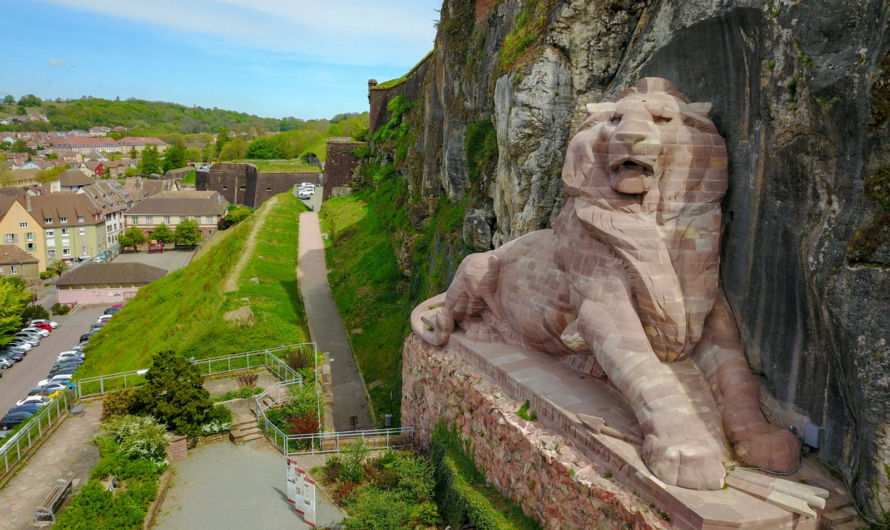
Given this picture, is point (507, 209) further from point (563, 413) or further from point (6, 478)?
point (6, 478)

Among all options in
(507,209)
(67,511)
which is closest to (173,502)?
(67,511)

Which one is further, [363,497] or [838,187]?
[363,497]

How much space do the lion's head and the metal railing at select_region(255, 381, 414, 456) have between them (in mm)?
7926

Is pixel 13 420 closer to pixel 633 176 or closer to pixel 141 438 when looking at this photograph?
pixel 141 438

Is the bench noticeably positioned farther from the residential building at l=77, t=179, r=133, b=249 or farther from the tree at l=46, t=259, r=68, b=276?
the residential building at l=77, t=179, r=133, b=249

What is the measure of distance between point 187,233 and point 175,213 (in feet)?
15.5

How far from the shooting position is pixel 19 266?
5700cm

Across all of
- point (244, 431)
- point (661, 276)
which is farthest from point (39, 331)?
point (661, 276)

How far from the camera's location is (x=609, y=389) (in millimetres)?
9695

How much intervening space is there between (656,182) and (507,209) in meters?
8.12

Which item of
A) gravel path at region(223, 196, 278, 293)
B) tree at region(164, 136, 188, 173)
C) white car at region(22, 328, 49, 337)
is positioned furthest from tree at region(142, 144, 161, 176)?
white car at region(22, 328, 49, 337)

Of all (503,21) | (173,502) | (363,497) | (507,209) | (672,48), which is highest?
(503,21)

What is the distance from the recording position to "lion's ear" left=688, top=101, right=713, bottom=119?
891 cm

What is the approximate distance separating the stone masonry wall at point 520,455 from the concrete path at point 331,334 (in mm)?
7028
